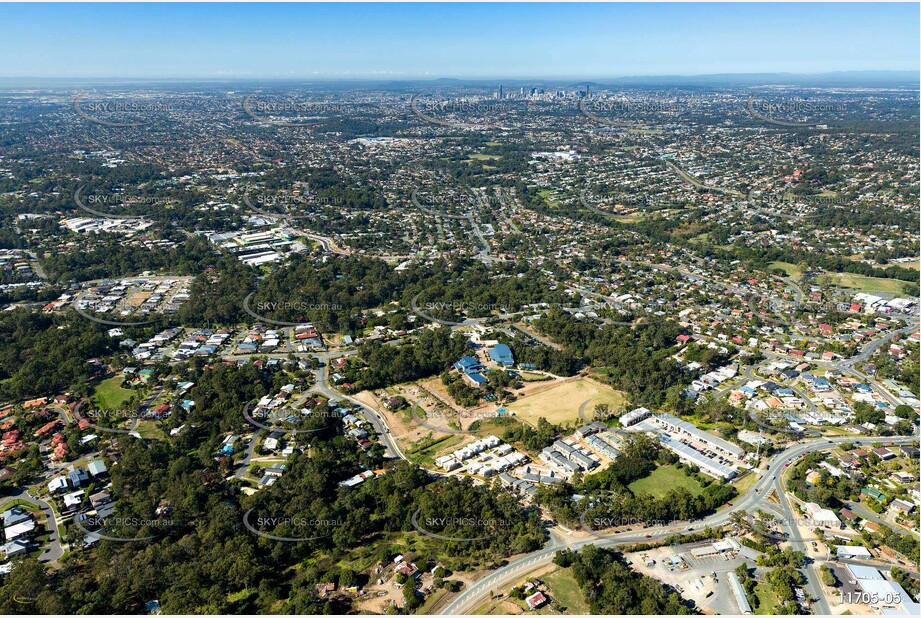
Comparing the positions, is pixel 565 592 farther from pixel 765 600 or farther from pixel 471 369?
pixel 471 369

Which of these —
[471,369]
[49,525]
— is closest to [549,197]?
[471,369]

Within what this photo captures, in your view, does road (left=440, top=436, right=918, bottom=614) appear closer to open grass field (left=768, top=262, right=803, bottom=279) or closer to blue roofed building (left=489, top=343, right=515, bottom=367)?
blue roofed building (left=489, top=343, right=515, bottom=367)

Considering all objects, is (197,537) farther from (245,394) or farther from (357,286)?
(357,286)

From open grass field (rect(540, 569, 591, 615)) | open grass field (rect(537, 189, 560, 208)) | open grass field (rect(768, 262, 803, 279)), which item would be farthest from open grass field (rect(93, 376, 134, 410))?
open grass field (rect(537, 189, 560, 208))

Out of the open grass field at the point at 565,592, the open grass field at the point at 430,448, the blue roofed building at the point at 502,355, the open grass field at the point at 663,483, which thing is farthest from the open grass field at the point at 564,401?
the open grass field at the point at 565,592

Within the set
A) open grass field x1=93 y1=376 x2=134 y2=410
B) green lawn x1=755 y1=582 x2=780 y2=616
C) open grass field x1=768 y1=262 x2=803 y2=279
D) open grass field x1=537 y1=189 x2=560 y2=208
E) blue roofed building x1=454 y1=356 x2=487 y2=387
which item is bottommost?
open grass field x1=93 y1=376 x2=134 y2=410

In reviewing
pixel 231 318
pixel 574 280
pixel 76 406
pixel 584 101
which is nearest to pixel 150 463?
pixel 76 406

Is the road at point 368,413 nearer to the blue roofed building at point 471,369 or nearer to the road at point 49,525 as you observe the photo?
the blue roofed building at point 471,369
